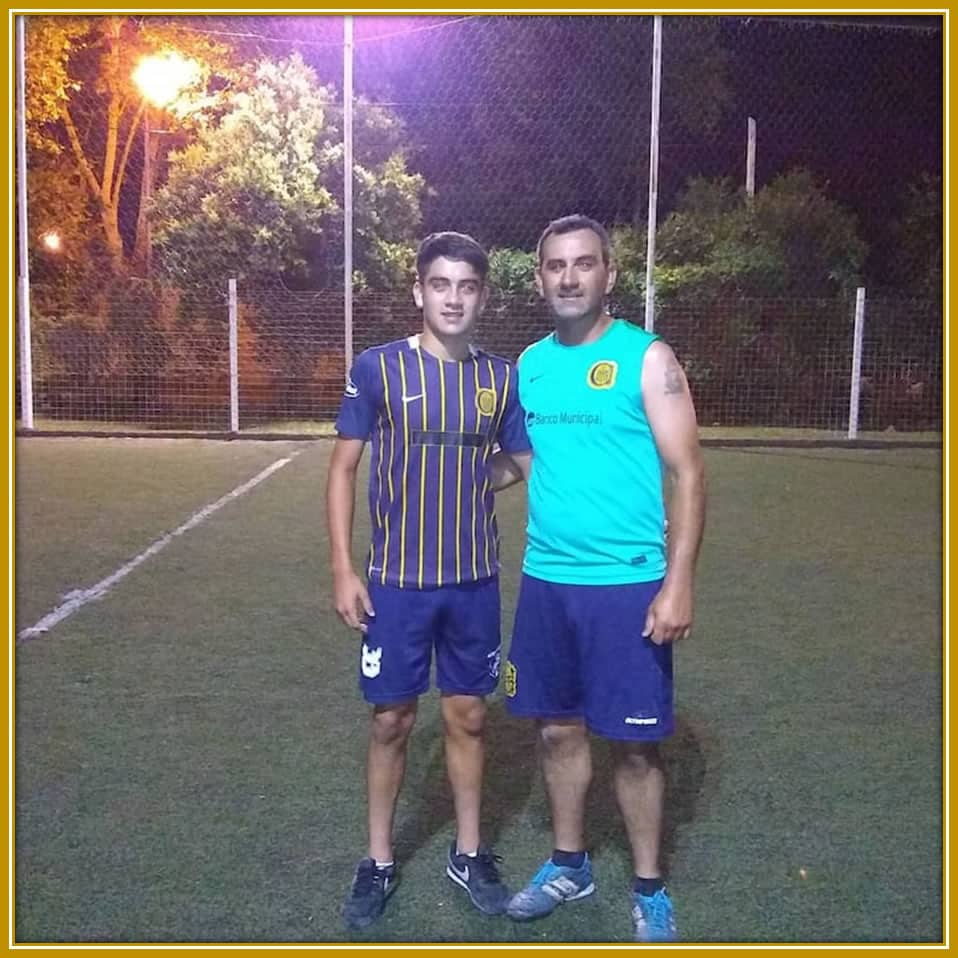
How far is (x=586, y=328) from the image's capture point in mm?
2916

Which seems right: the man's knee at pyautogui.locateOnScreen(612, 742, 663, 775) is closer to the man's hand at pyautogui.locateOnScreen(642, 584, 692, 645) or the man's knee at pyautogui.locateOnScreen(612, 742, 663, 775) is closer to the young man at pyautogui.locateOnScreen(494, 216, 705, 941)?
the young man at pyautogui.locateOnScreen(494, 216, 705, 941)

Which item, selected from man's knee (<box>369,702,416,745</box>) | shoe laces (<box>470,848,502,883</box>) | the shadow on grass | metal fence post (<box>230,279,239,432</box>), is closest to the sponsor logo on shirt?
man's knee (<box>369,702,416,745</box>)

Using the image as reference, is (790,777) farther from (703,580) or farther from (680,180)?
(680,180)

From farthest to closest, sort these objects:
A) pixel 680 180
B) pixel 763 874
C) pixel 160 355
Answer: pixel 680 180 < pixel 160 355 < pixel 763 874

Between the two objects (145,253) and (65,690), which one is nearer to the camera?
(65,690)

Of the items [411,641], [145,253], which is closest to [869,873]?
[411,641]

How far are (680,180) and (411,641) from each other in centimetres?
1876

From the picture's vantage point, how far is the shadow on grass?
3.53m

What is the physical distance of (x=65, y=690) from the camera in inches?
184

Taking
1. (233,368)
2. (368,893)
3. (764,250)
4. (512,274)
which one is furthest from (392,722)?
(764,250)

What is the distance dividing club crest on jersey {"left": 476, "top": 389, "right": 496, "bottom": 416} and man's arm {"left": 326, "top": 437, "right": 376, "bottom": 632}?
313mm

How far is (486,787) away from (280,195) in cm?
1325

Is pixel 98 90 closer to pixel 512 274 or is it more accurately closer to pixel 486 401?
pixel 512 274

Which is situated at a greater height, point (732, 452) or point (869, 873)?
point (732, 452)
